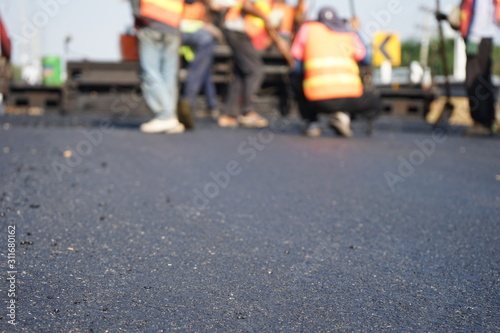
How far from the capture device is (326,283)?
2490mm

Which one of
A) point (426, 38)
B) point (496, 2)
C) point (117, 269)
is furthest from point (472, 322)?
point (426, 38)

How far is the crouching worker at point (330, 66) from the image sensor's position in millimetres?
7910

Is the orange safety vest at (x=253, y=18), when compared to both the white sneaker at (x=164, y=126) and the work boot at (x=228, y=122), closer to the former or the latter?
the work boot at (x=228, y=122)

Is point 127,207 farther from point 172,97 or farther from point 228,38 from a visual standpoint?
point 228,38

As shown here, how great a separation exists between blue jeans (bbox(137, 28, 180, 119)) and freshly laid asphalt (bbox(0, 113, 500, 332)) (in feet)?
6.12

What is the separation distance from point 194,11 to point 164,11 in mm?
1276

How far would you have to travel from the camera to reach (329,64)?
7910mm

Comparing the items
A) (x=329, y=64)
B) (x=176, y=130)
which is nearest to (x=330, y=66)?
(x=329, y=64)

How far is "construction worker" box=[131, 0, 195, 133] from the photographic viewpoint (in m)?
8.09

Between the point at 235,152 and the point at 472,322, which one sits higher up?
the point at 472,322

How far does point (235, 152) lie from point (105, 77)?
681 cm

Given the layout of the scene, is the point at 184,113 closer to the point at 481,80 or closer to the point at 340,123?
the point at 340,123

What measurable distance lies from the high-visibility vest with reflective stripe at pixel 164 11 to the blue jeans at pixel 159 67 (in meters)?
0.15

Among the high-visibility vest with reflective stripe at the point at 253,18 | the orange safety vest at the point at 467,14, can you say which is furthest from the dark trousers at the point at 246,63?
the orange safety vest at the point at 467,14
